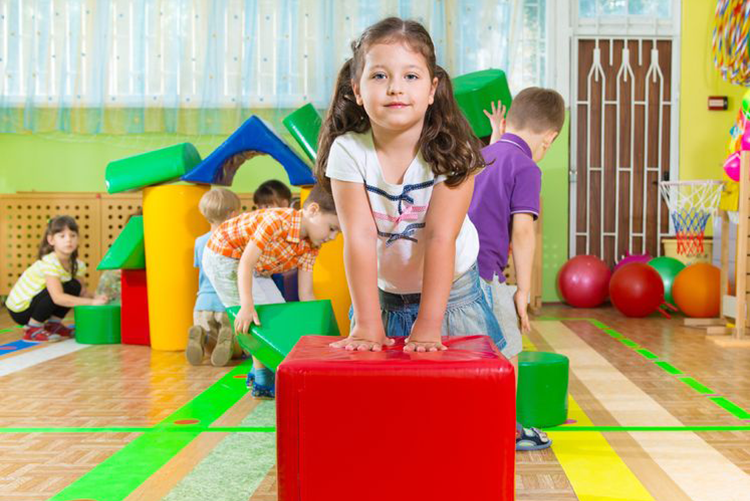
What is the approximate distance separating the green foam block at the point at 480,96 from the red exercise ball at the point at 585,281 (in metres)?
2.54

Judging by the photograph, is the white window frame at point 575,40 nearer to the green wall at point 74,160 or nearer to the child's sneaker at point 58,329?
the green wall at point 74,160

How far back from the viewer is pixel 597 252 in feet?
21.3

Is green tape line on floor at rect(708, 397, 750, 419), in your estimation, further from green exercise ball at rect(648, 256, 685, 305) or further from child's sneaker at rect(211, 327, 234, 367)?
green exercise ball at rect(648, 256, 685, 305)

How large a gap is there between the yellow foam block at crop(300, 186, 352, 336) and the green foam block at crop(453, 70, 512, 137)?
840 mm

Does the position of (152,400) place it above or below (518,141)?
below

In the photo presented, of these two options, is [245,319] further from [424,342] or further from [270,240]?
[424,342]

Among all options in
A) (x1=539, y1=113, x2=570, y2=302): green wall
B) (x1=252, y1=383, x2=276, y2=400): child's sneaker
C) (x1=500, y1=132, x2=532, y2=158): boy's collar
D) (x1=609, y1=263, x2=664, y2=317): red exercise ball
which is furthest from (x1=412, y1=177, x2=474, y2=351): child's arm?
(x1=539, y1=113, x2=570, y2=302): green wall

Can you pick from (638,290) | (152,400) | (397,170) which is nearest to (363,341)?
(397,170)

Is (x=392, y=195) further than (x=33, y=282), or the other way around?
(x=33, y=282)

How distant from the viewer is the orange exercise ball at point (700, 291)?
4.86 metres

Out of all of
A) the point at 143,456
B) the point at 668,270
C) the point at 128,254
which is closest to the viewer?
the point at 143,456

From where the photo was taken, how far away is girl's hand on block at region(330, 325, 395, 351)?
1.48 metres

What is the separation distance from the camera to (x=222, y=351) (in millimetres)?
3602

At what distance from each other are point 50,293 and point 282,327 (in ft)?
7.75
